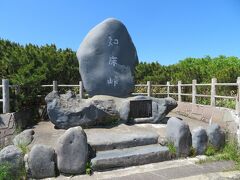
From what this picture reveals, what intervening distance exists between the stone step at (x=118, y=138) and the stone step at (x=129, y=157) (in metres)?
0.14

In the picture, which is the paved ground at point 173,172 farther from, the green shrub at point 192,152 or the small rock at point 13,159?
the small rock at point 13,159

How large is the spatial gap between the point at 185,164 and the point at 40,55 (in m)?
8.96

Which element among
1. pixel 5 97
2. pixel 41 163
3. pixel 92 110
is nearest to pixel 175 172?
pixel 41 163

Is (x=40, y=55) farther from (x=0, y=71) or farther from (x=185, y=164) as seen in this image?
(x=185, y=164)

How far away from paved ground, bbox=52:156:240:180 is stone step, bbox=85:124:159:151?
819 millimetres

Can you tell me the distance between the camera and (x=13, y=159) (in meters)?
6.36

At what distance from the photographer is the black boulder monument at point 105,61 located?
10.0 m

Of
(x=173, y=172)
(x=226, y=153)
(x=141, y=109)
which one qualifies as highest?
(x=141, y=109)

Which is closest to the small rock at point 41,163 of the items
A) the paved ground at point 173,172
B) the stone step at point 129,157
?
the paved ground at point 173,172

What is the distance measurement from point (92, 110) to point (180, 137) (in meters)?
2.57

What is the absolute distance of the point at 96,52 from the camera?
10.0 metres

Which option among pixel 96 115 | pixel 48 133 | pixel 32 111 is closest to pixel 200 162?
pixel 96 115

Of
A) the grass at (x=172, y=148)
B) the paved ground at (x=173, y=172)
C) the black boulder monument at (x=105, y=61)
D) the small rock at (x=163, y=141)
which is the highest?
the black boulder monument at (x=105, y=61)

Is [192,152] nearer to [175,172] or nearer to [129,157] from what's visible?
[175,172]
